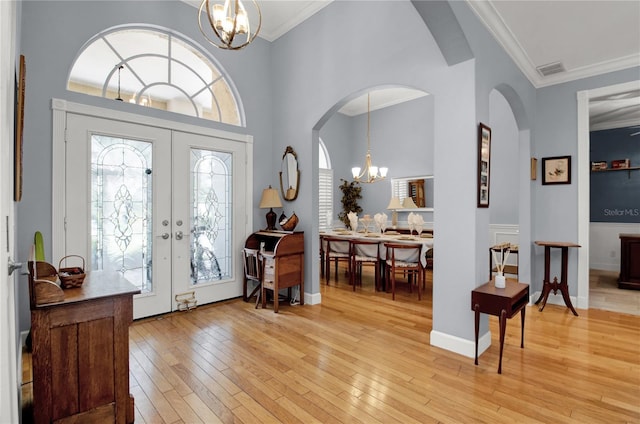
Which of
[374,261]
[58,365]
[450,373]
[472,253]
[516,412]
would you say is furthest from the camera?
[374,261]

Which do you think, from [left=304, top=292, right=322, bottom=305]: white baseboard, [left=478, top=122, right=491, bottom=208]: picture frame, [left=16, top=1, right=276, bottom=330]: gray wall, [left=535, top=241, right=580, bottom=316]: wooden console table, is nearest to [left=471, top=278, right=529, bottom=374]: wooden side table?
[left=478, top=122, right=491, bottom=208]: picture frame

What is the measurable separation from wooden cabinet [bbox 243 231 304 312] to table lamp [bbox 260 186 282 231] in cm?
21

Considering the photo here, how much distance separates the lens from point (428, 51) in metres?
2.96

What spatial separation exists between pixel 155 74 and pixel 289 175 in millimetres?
1959

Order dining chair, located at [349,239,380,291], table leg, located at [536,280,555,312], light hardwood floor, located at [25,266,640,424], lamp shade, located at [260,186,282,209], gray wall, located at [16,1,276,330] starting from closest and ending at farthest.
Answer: light hardwood floor, located at [25,266,640,424]
gray wall, located at [16,1,276,330]
table leg, located at [536,280,555,312]
lamp shade, located at [260,186,282,209]
dining chair, located at [349,239,380,291]

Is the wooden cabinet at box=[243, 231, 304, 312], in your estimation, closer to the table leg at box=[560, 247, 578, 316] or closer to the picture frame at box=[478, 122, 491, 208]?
the picture frame at box=[478, 122, 491, 208]

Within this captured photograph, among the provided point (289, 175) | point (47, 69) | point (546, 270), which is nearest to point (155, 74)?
point (47, 69)

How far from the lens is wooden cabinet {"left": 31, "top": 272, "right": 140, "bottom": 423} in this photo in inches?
62.6

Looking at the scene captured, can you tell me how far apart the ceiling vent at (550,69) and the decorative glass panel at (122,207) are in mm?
4849

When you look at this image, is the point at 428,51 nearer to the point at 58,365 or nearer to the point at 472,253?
the point at 472,253

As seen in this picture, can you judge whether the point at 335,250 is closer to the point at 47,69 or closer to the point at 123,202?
the point at 123,202

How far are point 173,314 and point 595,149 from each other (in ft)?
27.4

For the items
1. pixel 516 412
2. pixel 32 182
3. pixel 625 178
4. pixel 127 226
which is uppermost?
pixel 625 178

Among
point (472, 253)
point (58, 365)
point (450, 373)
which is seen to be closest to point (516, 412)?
point (450, 373)
